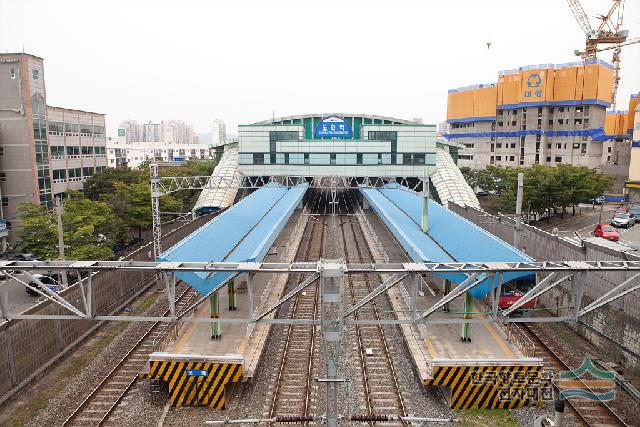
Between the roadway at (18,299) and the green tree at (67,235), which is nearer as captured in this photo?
the roadway at (18,299)

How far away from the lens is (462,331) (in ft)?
48.9

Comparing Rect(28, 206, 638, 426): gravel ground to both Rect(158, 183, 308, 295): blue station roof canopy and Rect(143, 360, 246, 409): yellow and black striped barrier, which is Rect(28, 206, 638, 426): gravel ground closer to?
Rect(143, 360, 246, 409): yellow and black striped barrier

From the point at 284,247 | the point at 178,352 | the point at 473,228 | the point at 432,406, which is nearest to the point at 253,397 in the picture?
the point at 178,352

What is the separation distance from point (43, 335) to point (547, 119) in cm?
7054

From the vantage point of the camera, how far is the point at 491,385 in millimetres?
12586

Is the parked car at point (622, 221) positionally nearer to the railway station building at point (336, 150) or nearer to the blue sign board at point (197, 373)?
the railway station building at point (336, 150)

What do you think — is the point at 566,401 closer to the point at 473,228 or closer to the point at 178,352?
the point at 473,228

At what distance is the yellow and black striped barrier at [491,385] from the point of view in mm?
12570

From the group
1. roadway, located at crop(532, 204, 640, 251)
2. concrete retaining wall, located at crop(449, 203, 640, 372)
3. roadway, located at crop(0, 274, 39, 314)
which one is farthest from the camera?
roadway, located at crop(532, 204, 640, 251)

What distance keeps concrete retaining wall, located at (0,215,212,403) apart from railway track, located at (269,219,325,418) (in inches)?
295

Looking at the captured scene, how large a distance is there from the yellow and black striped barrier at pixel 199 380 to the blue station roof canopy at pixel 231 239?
2095mm

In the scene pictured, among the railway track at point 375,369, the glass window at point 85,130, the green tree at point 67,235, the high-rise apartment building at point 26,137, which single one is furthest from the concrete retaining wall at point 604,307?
the glass window at point 85,130

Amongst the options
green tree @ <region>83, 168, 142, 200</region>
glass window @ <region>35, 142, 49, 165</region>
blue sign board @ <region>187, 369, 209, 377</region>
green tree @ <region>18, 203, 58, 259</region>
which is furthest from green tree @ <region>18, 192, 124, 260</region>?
green tree @ <region>83, 168, 142, 200</region>

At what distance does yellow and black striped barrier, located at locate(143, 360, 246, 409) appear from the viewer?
1262 centimetres
